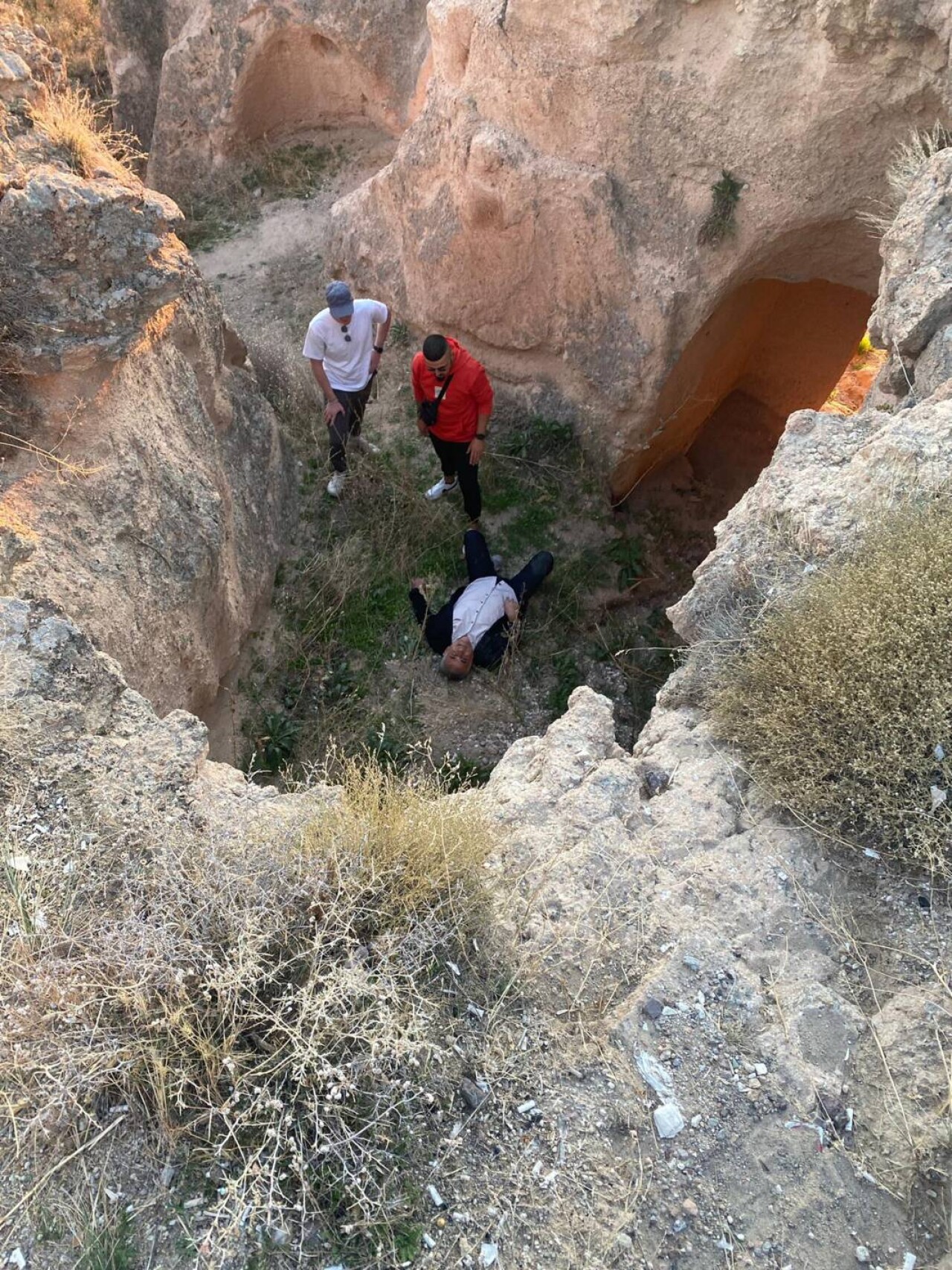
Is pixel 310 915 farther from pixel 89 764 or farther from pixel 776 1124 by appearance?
pixel 776 1124

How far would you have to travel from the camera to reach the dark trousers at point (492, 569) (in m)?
5.57

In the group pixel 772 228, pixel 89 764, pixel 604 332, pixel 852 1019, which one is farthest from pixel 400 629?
pixel 852 1019

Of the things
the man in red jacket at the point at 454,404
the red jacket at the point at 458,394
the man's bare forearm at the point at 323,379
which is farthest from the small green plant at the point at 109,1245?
the man's bare forearm at the point at 323,379

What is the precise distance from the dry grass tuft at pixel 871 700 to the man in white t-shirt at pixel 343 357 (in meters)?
3.61

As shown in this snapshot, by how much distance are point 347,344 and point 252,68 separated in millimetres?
3842

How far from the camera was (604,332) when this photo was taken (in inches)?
234

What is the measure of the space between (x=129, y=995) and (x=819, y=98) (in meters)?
5.33

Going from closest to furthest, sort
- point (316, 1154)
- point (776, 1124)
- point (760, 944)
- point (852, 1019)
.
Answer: point (316, 1154) → point (776, 1124) → point (852, 1019) → point (760, 944)

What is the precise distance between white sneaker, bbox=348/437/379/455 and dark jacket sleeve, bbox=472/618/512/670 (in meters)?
1.69

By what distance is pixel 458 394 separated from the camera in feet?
17.5

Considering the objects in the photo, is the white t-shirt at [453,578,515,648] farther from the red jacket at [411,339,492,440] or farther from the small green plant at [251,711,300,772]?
the small green plant at [251,711,300,772]

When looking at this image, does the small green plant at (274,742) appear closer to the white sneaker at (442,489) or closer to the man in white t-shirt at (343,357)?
the man in white t-shirt at (343,357)

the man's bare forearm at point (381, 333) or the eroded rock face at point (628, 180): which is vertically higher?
the eroded rock face at point (628, 180)

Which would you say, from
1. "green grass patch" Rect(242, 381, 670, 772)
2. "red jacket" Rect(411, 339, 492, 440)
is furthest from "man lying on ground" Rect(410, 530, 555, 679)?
"red jacket" Rect(411, 339, 492, 440)
